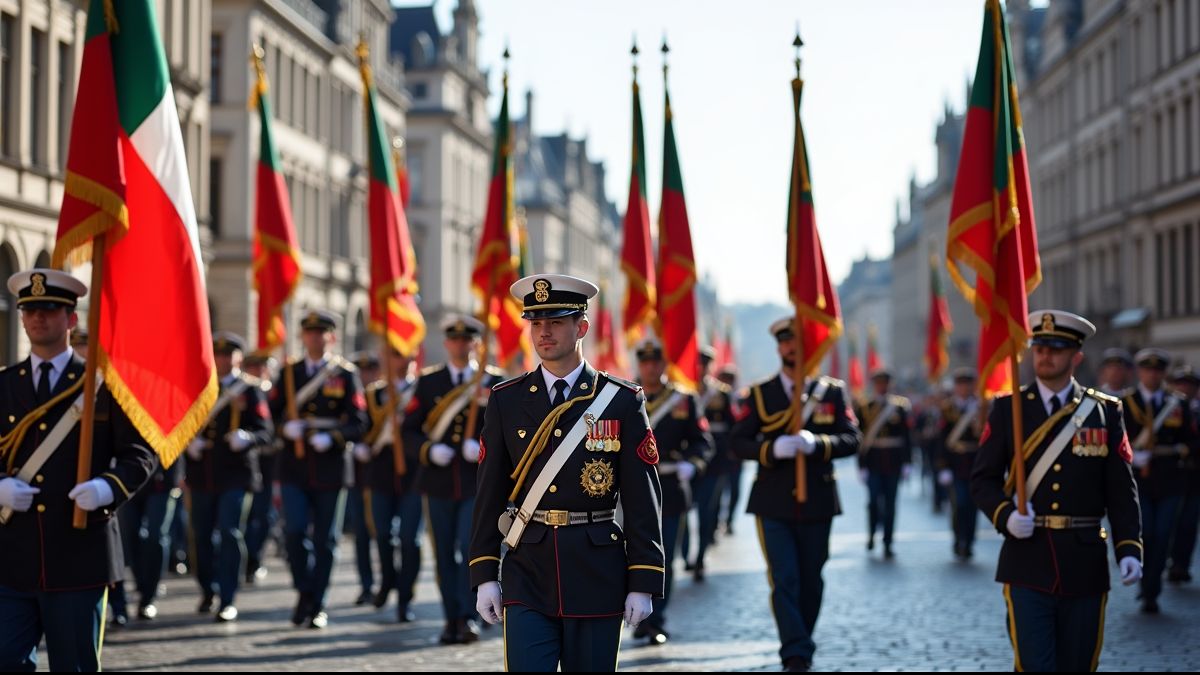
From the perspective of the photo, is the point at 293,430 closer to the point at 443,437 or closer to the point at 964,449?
the point at 443,437

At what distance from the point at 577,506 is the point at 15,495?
8.12 feet

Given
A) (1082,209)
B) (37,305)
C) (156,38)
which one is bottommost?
(37,305)

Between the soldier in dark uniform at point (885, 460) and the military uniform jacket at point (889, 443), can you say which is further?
the military uniform jacket at point (889, 443)

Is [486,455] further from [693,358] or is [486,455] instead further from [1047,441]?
[693,358]

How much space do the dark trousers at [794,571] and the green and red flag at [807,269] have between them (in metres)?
1.35

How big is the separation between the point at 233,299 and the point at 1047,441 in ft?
126

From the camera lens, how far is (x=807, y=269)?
1194cm

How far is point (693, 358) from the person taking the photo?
51.5ft

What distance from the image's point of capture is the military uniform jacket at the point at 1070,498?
772 centimetres

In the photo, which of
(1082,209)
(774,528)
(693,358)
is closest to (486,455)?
(774,528)

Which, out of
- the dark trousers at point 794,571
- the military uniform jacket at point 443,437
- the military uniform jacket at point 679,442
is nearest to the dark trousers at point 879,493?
the military uniform jacket at point 679,442

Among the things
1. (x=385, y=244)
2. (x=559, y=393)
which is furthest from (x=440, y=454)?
(x=559, y=393)

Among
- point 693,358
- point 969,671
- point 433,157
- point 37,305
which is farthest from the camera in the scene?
point 433,157

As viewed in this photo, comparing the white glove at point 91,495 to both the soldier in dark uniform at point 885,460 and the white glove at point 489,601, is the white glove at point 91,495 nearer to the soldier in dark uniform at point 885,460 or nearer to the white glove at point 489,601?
the white glove at point 489,601
